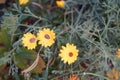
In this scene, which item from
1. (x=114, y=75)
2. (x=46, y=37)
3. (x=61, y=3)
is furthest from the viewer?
(x=61, y=3)

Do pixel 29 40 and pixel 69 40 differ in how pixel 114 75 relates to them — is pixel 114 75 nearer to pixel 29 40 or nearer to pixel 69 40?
pixel 69 40

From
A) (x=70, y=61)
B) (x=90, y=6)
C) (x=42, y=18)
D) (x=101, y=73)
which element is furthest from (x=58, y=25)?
(x=101, y=73)

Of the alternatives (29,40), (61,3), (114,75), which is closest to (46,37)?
(29,40)

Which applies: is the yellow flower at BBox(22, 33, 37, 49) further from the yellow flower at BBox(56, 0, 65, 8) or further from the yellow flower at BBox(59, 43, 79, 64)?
the yellow flower at BBox(56, 0, 65, 8)

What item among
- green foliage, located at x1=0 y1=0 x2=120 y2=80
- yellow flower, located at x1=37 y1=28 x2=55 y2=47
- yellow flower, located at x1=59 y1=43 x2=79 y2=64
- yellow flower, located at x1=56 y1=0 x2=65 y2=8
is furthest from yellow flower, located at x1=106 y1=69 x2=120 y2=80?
yellow flower, located at x1=56 y1=0 x2=65 y2=8

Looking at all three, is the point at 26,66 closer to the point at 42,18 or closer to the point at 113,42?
the point at 42,18

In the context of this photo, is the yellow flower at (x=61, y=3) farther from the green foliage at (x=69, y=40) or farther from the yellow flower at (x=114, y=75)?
the yellow flower at (x=114, y=75)

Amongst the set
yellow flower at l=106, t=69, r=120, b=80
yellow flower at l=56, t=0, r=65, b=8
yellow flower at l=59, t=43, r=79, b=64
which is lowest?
yellow flower at l=106, t=69, r=120, b=80
